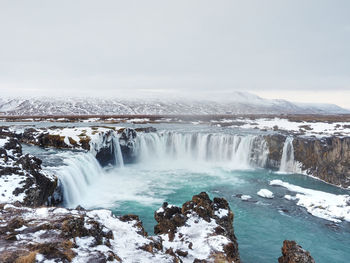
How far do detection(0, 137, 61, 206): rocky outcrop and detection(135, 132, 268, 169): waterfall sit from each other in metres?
19.7

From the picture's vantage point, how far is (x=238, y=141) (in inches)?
1350

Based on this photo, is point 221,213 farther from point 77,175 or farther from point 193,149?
point 193,149

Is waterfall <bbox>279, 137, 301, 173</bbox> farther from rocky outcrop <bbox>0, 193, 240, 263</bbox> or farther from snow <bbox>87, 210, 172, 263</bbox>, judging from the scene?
snow <bbox>87, 210, 172, 263</bbox>

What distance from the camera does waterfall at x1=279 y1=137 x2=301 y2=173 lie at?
30.4 metres

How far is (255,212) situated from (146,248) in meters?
12.5

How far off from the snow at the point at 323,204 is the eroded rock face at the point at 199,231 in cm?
1010

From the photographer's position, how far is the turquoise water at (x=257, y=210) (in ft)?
44.5

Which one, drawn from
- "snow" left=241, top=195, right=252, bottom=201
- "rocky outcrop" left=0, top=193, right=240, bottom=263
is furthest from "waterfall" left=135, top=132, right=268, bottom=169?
"rocky outcrop" left=0, top=193, right=240, bottom=263

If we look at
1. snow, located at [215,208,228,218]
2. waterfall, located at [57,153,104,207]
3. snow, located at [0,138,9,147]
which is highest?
snow, located at [0,138,9,147]

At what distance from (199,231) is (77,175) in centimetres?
1405

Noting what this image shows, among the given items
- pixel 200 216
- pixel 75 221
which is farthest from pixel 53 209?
pixel 200 216

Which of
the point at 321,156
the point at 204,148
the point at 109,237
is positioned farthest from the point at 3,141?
the point at 321,156

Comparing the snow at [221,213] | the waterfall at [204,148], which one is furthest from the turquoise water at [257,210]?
the waterfall at [204,148]

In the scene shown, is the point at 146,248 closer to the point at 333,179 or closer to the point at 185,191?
the point at 185,191
